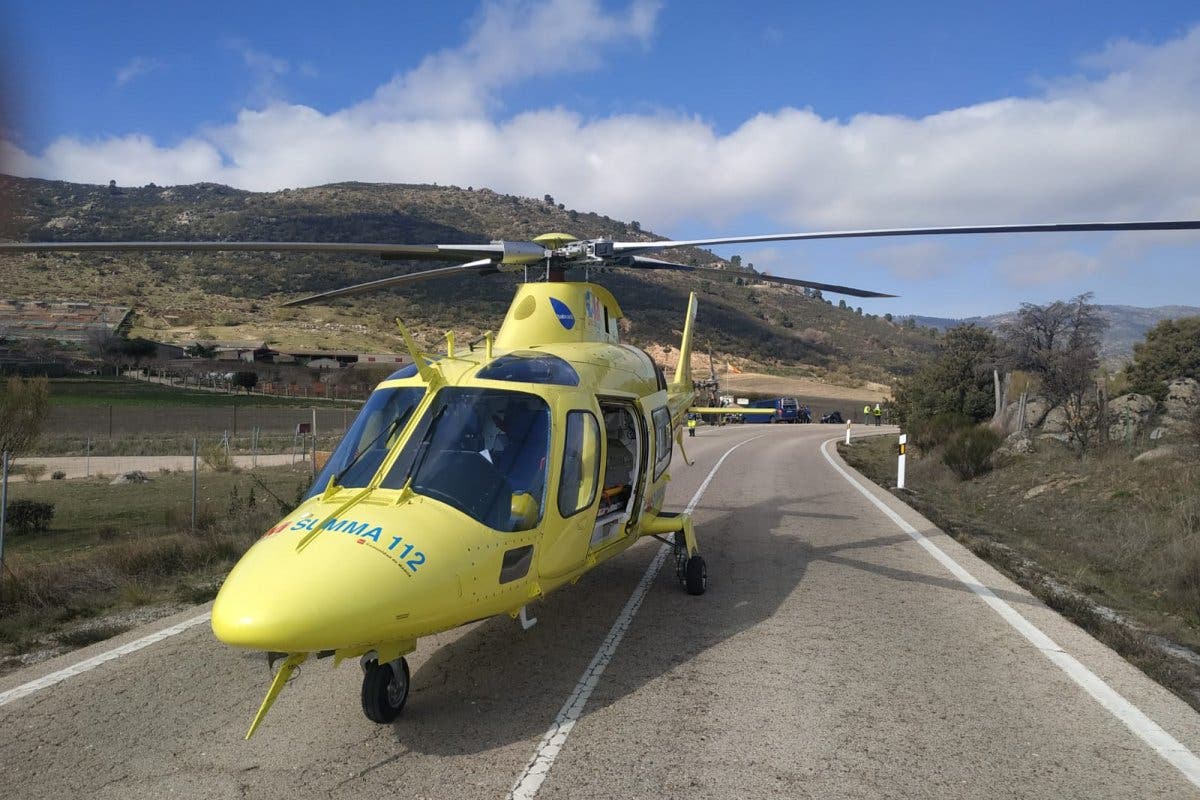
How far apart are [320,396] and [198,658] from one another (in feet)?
152

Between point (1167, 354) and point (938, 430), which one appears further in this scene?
point (1167, 354)

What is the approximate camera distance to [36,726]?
520cm

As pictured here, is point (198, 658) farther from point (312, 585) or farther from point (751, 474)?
point (751, 474)

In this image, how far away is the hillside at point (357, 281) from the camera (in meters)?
67.1

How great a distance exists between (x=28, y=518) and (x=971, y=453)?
869 inches

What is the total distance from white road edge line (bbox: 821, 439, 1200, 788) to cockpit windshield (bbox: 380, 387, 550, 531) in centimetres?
398

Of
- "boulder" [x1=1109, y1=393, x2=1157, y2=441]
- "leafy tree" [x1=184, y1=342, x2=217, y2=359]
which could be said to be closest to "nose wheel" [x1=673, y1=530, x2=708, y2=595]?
"boulder" [x1=1109, y1=393, x2=1157, y2=441]

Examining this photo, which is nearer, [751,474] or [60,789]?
[60,789]

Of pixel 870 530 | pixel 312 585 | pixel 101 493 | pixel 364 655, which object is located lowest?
pixel 101 493

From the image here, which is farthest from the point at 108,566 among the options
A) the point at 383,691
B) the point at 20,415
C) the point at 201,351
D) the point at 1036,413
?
the point at 201,351

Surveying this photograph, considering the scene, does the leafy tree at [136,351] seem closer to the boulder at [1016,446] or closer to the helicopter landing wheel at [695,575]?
the boulder at [1016,446]

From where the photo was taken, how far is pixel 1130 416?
73.2 ft

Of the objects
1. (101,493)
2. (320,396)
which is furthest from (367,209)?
(101,493)

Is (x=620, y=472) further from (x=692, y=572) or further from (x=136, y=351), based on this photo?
(x=136, y=351)
